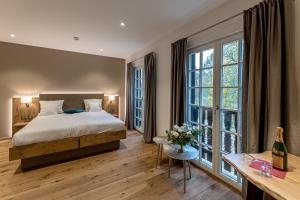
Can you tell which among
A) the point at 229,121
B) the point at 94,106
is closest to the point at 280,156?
the point at 229,121

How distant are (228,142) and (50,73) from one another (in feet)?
15.5

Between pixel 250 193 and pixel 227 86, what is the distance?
124 cm

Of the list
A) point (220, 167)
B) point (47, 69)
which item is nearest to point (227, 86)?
point (220, 167)

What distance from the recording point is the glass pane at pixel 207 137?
2341 millimetres

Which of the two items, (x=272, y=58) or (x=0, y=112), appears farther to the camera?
(x=0, y=112)

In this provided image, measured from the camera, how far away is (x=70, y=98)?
14.9ft

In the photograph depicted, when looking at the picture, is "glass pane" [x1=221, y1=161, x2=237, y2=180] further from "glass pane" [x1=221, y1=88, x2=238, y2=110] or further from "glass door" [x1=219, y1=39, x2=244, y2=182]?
"glass pane" [x1=221, y1=88, x2=238, y2=110]

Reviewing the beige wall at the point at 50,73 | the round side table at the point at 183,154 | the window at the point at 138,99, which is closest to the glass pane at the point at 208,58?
the round side table at the point at 183,154

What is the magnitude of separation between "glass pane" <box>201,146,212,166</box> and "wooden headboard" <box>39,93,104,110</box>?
369 cm

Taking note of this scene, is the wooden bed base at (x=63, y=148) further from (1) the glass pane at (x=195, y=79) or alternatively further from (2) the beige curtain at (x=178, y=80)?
(1) the glass pane at (x=195, y=79)

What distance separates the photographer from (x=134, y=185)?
6.76 ft

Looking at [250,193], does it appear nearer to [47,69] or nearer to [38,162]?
[38,162]

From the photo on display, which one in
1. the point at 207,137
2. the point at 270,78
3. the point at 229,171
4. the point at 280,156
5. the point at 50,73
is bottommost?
the point at 229,171

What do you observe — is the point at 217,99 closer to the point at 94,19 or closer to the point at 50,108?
the point at 94,19
